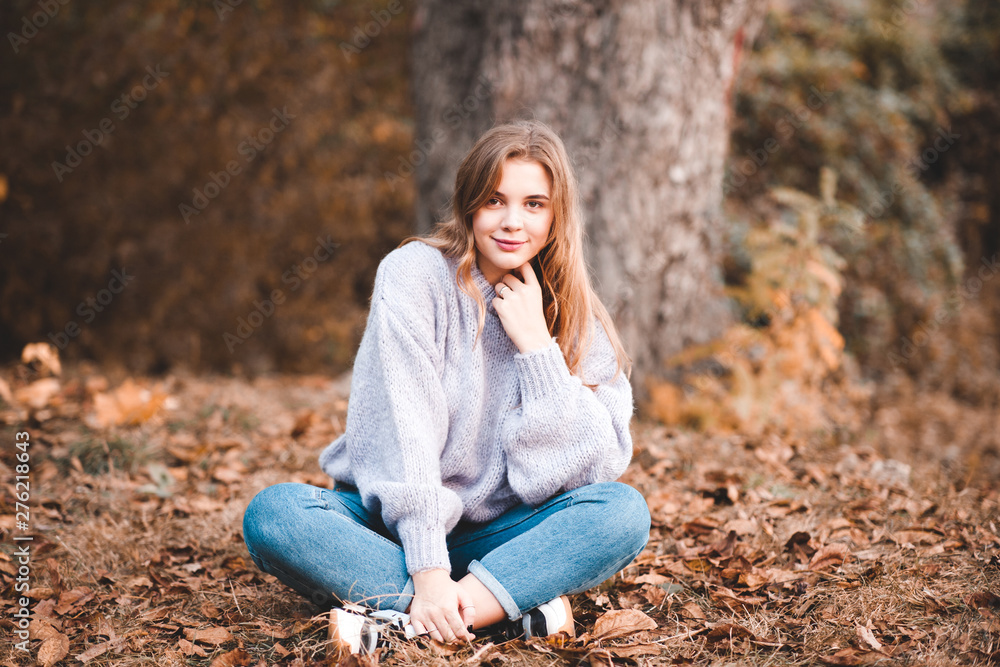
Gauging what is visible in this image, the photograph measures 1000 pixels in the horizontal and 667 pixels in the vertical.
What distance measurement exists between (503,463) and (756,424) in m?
2.01

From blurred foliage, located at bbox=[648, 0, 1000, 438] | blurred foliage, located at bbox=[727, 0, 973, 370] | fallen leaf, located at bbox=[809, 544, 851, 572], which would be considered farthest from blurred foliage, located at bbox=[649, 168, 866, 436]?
blurred foliage, located at bbox=[727, 0, 973, 370]

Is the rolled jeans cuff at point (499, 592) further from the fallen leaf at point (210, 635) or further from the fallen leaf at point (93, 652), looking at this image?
the fallen leaf at point (93, 652)

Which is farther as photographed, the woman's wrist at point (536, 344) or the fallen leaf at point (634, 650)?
the woman's wrist at point (536, 344)

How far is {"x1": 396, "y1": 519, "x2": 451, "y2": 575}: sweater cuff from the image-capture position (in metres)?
1.80

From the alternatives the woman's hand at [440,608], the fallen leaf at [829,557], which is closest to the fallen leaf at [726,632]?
the fallen leaf at [829,557]

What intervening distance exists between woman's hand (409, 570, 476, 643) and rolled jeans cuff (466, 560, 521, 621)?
0.05 m

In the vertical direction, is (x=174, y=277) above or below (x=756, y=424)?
above

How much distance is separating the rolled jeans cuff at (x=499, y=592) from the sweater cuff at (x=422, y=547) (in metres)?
0.08

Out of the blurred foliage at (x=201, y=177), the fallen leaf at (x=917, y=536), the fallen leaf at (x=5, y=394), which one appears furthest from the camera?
the blurred foliage at (x=201, y=177)

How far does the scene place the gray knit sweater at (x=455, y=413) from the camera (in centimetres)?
192

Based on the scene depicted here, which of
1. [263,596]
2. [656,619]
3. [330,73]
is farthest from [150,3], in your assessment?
[656,619]

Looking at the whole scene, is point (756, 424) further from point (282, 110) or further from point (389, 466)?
point (282, 110)

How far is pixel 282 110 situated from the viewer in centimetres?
570

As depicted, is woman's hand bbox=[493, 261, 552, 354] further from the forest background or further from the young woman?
the forest background
